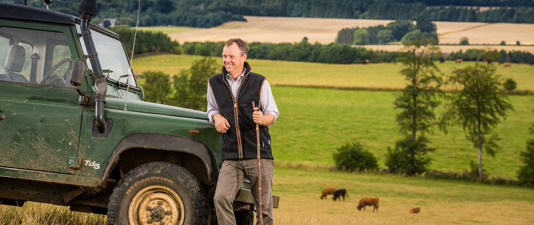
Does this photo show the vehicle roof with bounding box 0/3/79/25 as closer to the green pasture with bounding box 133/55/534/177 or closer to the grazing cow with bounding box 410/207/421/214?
the grazing cow with bounding box 410/207/421/214

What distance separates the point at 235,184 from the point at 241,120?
0.60 meters

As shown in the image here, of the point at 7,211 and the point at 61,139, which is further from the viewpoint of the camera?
the point at 7,211

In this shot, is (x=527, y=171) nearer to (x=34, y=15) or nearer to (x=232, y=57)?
(x=232, y=57)

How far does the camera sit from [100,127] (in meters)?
6.62

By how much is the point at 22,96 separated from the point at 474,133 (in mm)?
74044

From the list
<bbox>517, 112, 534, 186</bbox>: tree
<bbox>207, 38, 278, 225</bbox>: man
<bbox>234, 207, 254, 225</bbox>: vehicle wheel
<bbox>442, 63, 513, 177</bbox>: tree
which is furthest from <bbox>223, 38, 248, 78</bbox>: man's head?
<bbox>442, 63, 513, 177</bbox>: tree

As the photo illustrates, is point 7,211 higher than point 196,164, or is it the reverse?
point 196,164

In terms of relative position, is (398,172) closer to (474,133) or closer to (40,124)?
(474,133)

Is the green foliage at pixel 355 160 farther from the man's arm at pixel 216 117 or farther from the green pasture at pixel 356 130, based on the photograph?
the man's arm at pixel 216 117

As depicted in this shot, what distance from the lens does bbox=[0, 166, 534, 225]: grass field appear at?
43.2m

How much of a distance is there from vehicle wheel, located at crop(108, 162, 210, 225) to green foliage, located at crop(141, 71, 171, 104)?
88.4 metres

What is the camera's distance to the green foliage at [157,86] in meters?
95.1

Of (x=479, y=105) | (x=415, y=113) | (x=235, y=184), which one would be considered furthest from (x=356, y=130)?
(x=235, y=184)

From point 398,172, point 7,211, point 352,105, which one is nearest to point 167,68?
point 352,105
